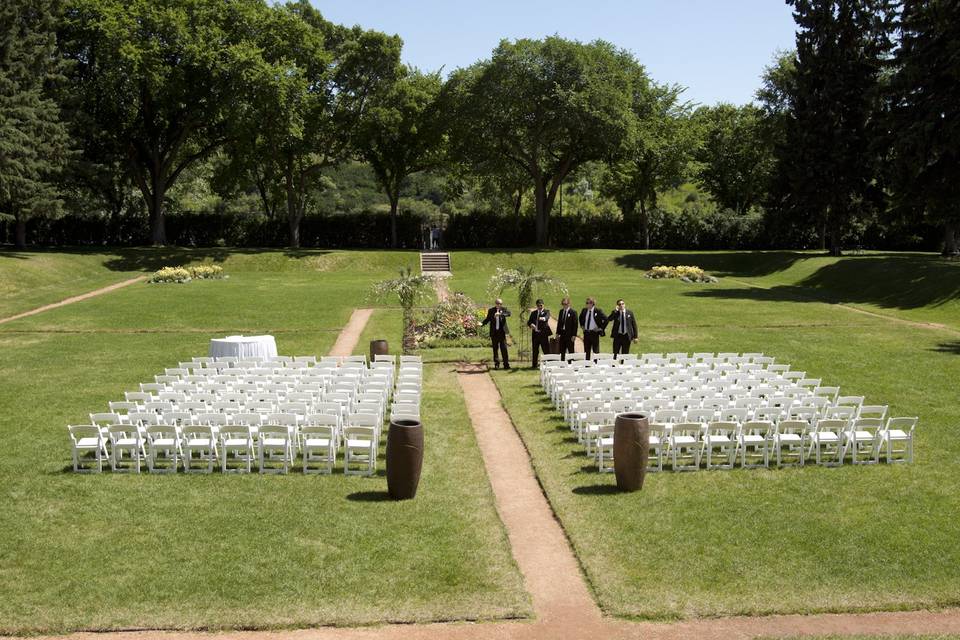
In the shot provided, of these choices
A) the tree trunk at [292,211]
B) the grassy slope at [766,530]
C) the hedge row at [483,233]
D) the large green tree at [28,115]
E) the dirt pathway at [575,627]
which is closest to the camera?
the dirt pathway at [575,627]

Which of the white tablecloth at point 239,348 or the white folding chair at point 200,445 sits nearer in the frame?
the white folding chair at point 200,445

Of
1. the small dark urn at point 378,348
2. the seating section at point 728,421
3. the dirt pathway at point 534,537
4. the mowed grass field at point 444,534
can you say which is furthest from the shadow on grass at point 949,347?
the small dark urn at point 378,348

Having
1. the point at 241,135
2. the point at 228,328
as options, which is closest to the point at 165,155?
the point at 241,135

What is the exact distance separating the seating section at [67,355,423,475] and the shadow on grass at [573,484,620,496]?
3.18 m

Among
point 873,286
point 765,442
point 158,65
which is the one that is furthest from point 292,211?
point 765,442

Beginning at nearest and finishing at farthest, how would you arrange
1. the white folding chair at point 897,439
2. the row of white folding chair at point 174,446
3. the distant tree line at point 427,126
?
the row of white folding chair at point 174,446 → the white folding chair at point 897,439 → the distant tree line at point 427,126

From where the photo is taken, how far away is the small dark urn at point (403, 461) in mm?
12625

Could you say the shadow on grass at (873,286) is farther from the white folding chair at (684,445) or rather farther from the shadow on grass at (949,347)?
the white folding chair at (684,445)

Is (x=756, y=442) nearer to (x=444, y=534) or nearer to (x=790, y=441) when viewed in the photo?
(x=790, y=441)

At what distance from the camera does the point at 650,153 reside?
6600 cm

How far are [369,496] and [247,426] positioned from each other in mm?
2311

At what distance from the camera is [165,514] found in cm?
1191

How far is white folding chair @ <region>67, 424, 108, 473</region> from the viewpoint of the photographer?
13.7 m

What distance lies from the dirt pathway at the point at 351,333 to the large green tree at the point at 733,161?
4787 centimetres
